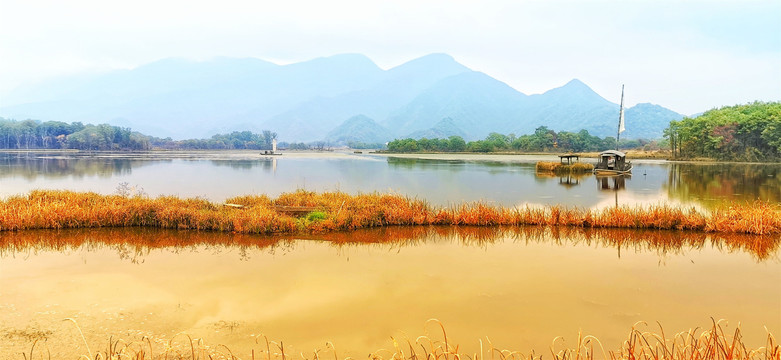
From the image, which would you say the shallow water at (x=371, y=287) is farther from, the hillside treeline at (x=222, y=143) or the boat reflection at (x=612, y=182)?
the hillside treeline at (x=222, y=143)

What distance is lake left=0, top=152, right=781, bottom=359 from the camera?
6141 mm

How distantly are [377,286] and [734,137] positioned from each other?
199 feet

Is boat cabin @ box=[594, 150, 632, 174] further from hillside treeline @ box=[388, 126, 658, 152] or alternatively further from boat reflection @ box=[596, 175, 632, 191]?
hillside treeline @ box=[388, 126, 658, 152]

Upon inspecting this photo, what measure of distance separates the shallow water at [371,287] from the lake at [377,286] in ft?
0.11

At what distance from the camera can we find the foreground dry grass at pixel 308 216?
12.4m

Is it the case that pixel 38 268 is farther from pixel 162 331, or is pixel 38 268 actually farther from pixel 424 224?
pixel 424 224

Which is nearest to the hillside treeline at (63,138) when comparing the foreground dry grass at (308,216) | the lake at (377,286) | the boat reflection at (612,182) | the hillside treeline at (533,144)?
the hillside treeline at (533,144)

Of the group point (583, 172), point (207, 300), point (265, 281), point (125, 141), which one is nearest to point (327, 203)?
point (265, 281)

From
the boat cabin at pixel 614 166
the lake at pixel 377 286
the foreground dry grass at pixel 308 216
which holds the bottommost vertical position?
the lake at pixel 377 286

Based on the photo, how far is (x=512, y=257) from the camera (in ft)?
33.7

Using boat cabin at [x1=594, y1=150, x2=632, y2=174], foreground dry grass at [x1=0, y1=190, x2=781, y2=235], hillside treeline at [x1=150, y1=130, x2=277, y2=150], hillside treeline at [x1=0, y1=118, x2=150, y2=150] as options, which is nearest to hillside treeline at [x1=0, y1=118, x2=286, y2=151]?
hillside treeline at [x1=0, y1=118, x2=150, y2=150]

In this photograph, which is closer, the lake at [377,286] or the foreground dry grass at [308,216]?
the lake at [377,286]

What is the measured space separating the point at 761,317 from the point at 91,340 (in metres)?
Answer: 9.60

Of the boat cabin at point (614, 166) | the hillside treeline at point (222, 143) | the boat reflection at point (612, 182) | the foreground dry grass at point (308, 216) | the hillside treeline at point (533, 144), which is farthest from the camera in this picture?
the hillside treeline at point (222, 143)
